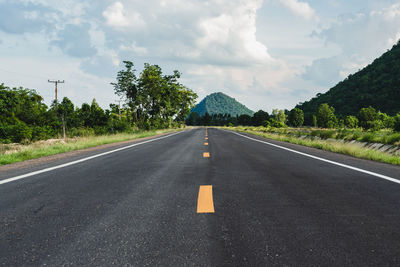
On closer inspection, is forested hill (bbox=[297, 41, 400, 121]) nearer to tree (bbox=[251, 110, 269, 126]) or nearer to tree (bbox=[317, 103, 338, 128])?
tree (bbox=[317, 103, 338, 128])

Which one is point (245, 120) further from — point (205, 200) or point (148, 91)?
point (205, 200)

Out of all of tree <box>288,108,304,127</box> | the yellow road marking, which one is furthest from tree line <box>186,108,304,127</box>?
the yellow road marking

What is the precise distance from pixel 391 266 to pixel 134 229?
6.95ft

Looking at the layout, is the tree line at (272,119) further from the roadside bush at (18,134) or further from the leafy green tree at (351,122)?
the roadside bush at (18,134)

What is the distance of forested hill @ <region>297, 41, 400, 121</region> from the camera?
82188 mm

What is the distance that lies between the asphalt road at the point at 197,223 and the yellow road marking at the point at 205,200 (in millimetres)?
77

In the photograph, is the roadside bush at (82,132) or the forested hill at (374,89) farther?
the forested hill at (374,89)

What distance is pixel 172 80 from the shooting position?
40.7 m

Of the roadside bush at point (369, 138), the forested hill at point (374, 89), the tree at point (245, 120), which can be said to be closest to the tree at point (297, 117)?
the forested hill at point (374, 89)

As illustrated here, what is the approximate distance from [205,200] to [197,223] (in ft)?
2.57

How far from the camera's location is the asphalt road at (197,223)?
1917 mm

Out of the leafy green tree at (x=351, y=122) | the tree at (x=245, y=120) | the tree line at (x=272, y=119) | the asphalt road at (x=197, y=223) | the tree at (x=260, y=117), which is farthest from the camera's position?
the tree at (x=245, y=120)

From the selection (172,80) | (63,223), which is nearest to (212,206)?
(63,223)

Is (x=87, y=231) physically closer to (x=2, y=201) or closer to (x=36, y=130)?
(x=2, y=201)
